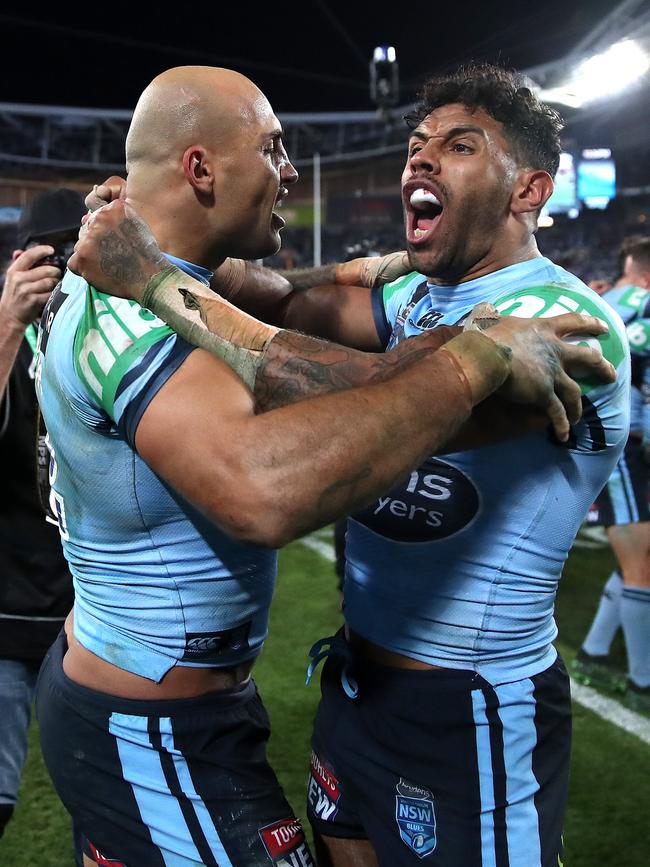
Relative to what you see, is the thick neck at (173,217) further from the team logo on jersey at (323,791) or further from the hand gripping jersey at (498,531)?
the team logo on jersey at (323,791)

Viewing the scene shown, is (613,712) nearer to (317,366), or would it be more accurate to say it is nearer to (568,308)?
(568,308)

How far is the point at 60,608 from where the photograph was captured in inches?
108

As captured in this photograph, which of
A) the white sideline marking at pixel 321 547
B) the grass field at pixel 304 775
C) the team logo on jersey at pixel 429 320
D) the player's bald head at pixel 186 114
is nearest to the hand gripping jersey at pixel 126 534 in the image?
the player's bald head at pixel 186 114

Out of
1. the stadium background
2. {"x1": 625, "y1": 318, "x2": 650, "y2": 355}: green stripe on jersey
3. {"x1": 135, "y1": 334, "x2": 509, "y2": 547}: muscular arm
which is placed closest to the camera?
{"x1": 135, "y1": 334, "x2": 509, "y2": 547}: muscular arm

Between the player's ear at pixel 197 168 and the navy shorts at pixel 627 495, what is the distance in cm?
333

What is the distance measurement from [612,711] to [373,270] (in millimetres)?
2845

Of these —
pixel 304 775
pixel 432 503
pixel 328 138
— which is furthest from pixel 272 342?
pixel 328 138

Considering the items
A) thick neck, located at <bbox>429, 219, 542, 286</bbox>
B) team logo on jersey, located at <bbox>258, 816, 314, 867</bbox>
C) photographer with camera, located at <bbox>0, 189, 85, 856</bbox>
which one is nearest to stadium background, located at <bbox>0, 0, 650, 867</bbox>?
thick neck, located at <bbox>429, 219, 542, 286</bbox>

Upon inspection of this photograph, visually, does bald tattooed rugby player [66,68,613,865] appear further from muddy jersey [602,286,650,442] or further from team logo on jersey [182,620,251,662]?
muddy jersey [602,286,650,442]

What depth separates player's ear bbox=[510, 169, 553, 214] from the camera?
2.09 meters

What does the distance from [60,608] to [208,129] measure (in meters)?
1.66

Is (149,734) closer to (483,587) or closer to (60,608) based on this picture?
(483,587)

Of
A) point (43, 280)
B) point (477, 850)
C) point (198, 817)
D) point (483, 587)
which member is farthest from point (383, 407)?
point (43, 280)

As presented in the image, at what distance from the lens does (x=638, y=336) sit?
498cm
